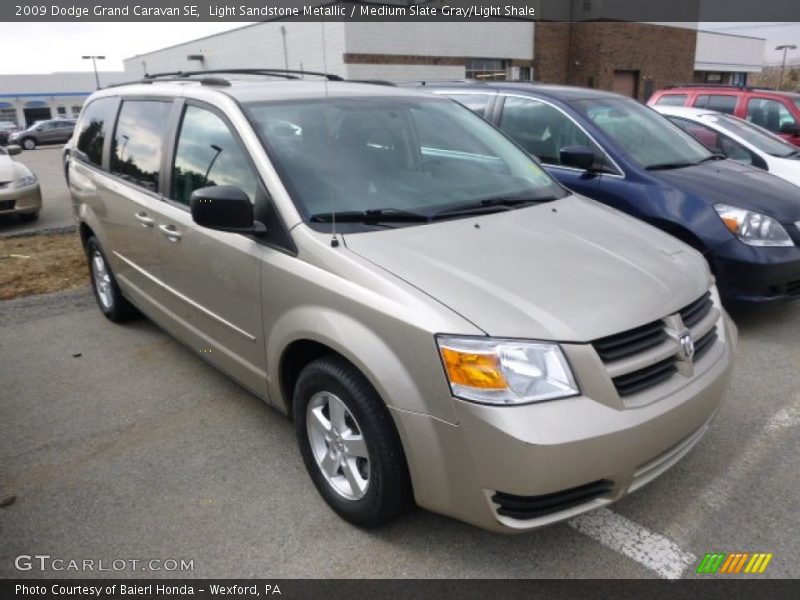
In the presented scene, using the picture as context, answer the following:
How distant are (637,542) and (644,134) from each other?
13.2ft

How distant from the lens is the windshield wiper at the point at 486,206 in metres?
2.91

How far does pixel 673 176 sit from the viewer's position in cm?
488

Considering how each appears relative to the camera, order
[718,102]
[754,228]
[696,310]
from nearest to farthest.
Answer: [696,310], [754,228], [718,102]

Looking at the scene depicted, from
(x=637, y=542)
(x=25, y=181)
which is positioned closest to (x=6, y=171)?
(x=25, y=181)

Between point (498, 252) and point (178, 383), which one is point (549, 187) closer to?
point (498, 252)

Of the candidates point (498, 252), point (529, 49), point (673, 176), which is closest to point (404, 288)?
point (498, 252)

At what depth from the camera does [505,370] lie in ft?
6.88

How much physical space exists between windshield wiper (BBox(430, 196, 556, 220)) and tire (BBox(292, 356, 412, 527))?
0.88m

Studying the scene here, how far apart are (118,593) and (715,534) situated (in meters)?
2.35

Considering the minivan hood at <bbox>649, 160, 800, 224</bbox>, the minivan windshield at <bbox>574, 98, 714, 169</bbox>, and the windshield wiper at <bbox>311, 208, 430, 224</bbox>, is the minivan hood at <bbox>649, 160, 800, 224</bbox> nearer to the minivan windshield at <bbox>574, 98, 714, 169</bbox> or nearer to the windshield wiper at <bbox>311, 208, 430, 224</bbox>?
the minivan windshield at <bbox>574, 98, 714, 169</bbox>

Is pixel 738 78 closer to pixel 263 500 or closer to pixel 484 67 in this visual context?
pixel 484 67

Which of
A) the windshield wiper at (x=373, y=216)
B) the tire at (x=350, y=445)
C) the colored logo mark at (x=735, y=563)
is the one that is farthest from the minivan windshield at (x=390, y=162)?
the colored logo mark at (x=735, y=563)

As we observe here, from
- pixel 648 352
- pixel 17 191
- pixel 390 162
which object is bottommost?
pixel 17 191

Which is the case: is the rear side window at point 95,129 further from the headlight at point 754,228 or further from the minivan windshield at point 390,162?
the headlight at point 754,228
